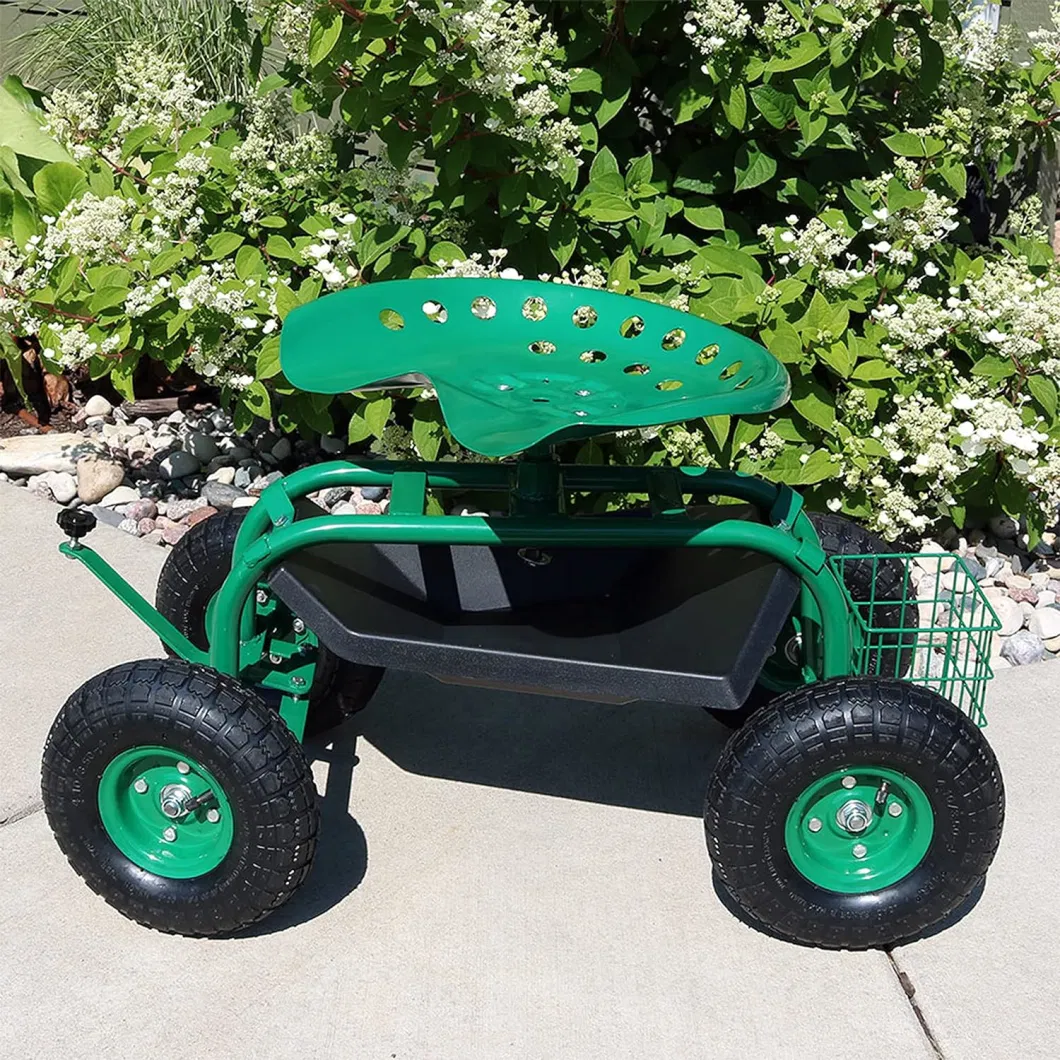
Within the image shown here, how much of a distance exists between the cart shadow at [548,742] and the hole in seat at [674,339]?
0.88m

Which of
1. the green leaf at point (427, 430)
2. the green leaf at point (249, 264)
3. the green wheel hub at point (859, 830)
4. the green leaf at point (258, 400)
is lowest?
the green wheel hub at point (859, 830)

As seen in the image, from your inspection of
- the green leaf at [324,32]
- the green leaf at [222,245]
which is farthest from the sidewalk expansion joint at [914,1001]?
the green leaf at [222,245]

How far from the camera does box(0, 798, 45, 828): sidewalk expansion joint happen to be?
8.66 ft

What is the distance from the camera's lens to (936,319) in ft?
11.3

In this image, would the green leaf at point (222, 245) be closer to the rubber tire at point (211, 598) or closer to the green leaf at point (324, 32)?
the green leaf at point (324, 32)

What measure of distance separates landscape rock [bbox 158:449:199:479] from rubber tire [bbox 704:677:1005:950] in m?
2.35

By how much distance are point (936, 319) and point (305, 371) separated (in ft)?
5.83

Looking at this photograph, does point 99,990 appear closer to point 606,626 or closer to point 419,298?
point 606,626

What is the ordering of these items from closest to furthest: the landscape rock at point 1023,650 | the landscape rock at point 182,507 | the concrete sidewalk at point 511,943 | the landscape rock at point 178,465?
1. the concrete sidewalk at point 511,943
2. the landscape rock at point 1023,650
3. the landscape rock at point 182,507
4. the landscape rock at point 178,465

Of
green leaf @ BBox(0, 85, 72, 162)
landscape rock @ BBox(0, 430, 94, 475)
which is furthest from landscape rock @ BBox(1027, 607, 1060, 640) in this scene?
green leaf @ BBox(0, 85, 72, 162)

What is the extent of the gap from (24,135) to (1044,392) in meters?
3.14

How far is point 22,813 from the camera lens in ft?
8.74

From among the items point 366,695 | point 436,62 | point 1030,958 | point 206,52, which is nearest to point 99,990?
point 366,695

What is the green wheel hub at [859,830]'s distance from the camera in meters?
2.25
